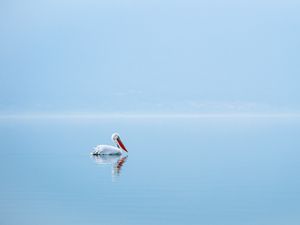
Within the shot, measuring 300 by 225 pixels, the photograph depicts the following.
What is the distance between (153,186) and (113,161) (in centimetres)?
884

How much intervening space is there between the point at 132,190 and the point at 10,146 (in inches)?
781

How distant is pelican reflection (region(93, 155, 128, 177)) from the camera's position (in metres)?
28.3

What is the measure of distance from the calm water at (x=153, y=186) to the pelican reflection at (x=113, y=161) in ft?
0.15

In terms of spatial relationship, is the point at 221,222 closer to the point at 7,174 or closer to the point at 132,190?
the point at 132,190

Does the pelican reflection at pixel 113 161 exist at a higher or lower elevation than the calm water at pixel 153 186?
higher

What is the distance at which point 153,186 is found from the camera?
22844mm

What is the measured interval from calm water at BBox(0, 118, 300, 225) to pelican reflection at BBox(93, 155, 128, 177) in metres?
0.04

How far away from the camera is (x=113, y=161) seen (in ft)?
103

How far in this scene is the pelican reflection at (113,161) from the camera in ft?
92.7

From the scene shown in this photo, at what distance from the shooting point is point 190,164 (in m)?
29.5

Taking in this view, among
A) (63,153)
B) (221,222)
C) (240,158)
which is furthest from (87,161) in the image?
(221,222)

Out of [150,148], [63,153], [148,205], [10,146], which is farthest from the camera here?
[10,146]

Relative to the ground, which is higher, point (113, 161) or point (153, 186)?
point (113, 161)

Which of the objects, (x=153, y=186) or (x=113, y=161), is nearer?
(x=153, y=186)
